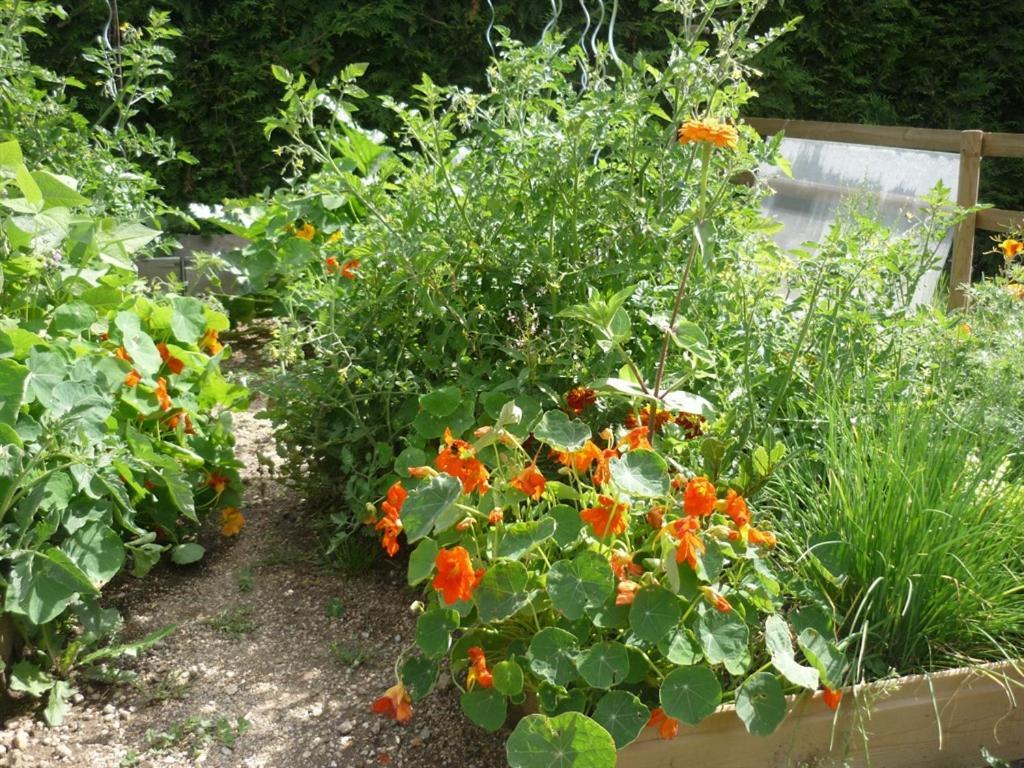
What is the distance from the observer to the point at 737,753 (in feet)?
6.06

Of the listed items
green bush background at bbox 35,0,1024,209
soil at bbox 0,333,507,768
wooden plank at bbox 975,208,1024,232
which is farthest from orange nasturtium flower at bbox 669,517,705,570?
green bush background at bbox 35,0,1024,209

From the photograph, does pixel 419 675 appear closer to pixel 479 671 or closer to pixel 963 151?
pixel 479 671

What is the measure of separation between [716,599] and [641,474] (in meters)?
0.25

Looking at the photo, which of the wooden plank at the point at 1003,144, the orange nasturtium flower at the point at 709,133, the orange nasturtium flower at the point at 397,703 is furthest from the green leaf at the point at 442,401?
the wooden plank at the point at 1003,144

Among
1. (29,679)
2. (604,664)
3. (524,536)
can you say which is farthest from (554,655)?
(29,679)

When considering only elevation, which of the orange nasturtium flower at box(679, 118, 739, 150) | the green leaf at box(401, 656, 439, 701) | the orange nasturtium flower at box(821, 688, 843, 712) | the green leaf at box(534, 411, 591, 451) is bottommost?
the green leaf at box(401, 656, 439, 701)

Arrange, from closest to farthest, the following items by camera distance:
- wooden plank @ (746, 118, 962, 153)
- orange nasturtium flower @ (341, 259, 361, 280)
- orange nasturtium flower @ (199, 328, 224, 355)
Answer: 1. orange nasturtium flower @ (341, 259, 361, 280)
2. orange nasturtium flower @ (199, 328, 224, 355)
3. wooden plank @ (746, 118, 962, 153)

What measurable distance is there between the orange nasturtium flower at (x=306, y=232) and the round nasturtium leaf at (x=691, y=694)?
219 cm

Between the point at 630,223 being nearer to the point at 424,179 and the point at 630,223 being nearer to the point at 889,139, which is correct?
the point at 424,179

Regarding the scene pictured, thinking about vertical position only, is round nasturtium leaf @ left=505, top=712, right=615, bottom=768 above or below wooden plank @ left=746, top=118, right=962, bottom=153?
below

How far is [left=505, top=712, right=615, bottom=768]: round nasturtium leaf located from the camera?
63.2 inches

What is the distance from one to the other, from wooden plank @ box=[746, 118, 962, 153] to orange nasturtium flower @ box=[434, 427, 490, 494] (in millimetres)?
2859

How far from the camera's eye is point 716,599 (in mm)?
1711

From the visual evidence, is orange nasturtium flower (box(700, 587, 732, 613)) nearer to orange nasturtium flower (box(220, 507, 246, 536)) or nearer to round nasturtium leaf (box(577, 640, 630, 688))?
round nasturtium leaf (box(577, 640, 630, 688))
